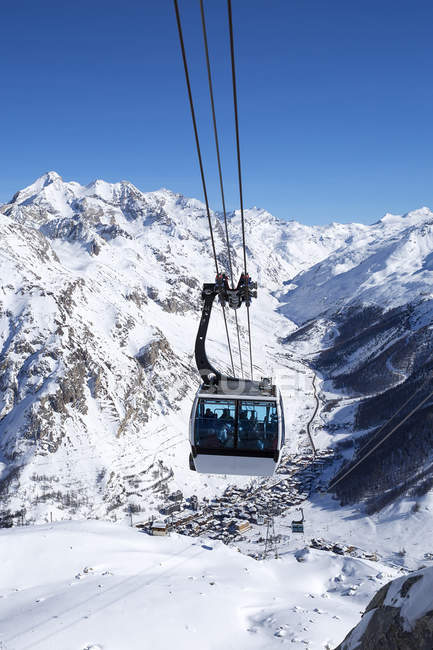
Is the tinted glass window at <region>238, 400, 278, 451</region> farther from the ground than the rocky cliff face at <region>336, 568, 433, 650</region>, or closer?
farther from the ground

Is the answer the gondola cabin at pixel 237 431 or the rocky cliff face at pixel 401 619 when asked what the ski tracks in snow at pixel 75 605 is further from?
the rocky cliff face at pixel 401 619

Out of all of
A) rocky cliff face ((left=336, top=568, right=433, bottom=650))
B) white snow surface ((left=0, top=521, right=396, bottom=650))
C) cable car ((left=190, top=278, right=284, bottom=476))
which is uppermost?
cable car ((left=190, top=278, right=284, bottom=476))

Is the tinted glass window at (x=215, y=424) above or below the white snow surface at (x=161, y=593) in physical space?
above

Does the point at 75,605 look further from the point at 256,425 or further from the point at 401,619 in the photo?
the point at 401,619

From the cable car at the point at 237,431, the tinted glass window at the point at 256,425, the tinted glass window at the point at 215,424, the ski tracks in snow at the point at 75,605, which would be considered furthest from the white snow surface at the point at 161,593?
the tinted glass window at the point at 256,425

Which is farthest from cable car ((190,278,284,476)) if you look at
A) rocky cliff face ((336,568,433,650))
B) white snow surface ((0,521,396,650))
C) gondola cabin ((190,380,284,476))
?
white snow surface ((0,521,396,650))

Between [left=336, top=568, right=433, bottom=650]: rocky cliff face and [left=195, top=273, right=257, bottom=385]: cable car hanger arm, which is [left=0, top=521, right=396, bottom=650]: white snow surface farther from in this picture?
[left=336, top=568, right=433, bottom=650]: rocky cliff face

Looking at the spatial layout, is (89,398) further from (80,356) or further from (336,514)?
(336,514)

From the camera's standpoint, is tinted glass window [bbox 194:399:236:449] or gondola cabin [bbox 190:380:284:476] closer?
gondola cabin [bbox 190:380:284:476]
